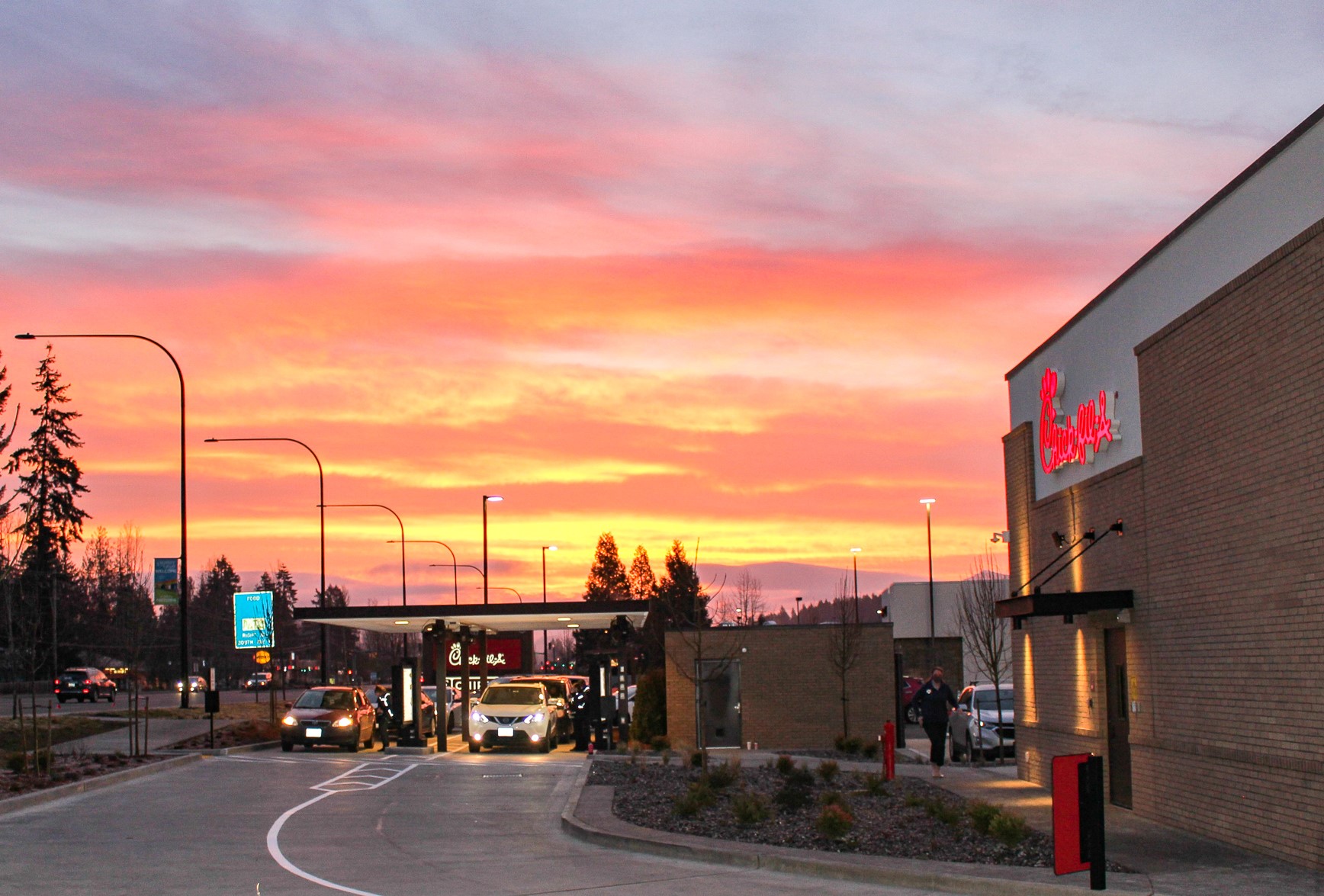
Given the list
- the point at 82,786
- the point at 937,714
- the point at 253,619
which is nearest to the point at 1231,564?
the point at 937,714

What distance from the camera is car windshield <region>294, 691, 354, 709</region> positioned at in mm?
34281

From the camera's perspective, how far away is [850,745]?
112ft

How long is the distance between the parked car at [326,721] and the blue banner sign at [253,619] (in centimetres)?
1782

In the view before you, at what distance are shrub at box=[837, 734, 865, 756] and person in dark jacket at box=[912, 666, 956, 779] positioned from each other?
347 inches

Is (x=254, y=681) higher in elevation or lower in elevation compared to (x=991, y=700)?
lower

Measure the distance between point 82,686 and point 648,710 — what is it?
33609 mm

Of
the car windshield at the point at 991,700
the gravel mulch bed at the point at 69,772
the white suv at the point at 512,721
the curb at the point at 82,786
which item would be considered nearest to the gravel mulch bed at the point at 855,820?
the curb at the point at 82,786

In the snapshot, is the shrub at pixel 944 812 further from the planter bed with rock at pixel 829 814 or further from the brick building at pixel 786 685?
the brick building at pixel 786 685

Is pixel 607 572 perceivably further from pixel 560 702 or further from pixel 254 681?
pixel 560 702

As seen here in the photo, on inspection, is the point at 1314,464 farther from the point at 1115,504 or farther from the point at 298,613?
the point at 298,613

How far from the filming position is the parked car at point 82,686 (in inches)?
2448

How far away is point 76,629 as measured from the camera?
290 feet

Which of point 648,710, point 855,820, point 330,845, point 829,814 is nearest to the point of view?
point 829,814

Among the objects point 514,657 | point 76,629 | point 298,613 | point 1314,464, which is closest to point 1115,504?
point 1314,464
